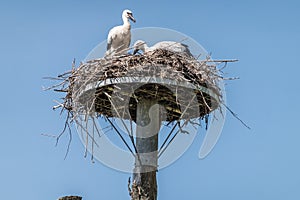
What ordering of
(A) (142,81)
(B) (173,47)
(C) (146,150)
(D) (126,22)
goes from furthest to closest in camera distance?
(D) (126,22) → (B) (173,47) → (C) (146,150) → (A) (142,81)

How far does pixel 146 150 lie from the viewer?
523 cm

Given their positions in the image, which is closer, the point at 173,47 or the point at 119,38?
the point at 173,47

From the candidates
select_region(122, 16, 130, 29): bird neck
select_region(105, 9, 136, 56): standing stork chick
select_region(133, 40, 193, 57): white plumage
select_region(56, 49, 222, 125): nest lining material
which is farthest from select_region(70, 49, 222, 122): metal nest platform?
select_region(122, 16, 130, 29): bird neck

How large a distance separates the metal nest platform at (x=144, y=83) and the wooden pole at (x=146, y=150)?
11 centimetres

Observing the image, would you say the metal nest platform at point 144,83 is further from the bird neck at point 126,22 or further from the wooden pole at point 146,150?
the bird neck at point 126,22

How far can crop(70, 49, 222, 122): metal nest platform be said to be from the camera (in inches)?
197

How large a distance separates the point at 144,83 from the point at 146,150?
2.13 ft

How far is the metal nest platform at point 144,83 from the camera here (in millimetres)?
4996

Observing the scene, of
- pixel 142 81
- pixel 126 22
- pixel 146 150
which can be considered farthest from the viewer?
pixel 126 22

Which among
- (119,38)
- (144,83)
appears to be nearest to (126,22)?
(119,38)

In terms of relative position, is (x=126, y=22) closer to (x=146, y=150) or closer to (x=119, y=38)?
(x=119, y=38)

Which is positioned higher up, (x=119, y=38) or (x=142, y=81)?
(x=119, y=38)

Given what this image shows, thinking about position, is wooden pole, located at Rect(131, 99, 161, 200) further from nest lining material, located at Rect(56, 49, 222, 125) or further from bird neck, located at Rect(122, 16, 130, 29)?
bird neck, located at Rect(122, 16, 130, 29)

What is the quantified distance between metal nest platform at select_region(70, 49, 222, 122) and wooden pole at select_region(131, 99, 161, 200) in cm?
11
